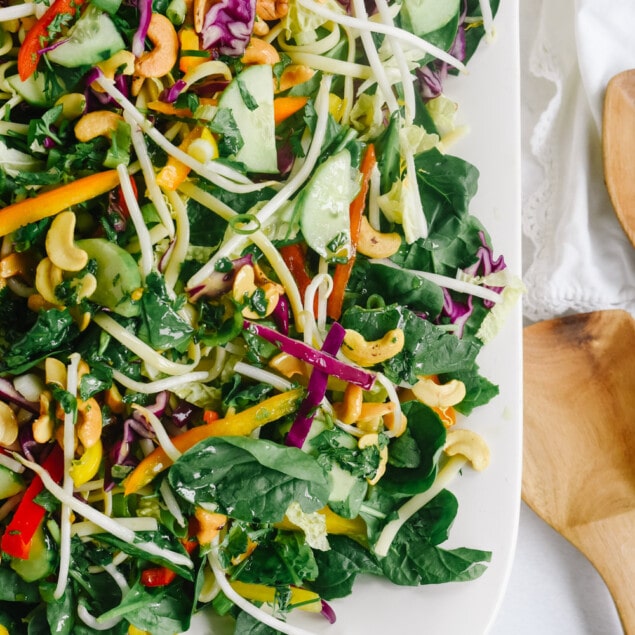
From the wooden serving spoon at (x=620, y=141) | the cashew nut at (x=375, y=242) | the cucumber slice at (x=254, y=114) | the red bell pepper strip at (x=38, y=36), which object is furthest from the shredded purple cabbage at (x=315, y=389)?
the wooden serving spoon at (x=620, y=141)

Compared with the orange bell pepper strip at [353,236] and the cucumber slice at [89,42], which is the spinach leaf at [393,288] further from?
the cucumber slice at [89,42]

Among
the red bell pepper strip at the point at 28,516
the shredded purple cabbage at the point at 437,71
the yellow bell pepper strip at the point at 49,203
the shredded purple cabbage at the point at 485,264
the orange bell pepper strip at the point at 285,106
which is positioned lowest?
the red bell pepper strip at the point at 28,516

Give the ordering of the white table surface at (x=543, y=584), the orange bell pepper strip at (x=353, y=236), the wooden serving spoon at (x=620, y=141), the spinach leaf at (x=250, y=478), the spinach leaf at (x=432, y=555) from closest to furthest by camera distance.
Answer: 1. the spinach leaf at (x=250, y=478)
2. the orange bell pepper strip at (x=353, y=236)
3. the spinach leaf at (x=432, y=555)
4. the wooden serving spoon at (x=620, y=141)
5. the white table surface at (x=543, y=584)

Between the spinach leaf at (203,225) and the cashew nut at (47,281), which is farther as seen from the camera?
the spinach leaf at (203,225)

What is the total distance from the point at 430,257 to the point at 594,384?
0.91 meters

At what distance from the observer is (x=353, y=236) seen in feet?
5.84

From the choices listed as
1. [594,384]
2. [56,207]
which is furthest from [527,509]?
[56,207]

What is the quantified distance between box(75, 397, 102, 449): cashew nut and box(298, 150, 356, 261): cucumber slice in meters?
0.64

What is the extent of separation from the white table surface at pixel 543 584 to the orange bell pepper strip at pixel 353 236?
2.94 feet

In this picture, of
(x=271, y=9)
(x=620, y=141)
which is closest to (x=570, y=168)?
(x=620, y=141)

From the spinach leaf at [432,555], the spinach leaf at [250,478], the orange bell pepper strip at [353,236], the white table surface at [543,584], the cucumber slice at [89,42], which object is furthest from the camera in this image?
the white table surface at [543,584]

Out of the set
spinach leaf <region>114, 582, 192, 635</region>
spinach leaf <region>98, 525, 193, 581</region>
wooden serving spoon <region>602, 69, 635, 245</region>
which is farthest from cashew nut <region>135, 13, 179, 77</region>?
wooden serving spoon <region>602, 69, 635, 245</region>

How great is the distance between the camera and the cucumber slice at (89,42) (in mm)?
1582

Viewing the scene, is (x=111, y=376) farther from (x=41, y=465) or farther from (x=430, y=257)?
(x=430, y=257)
